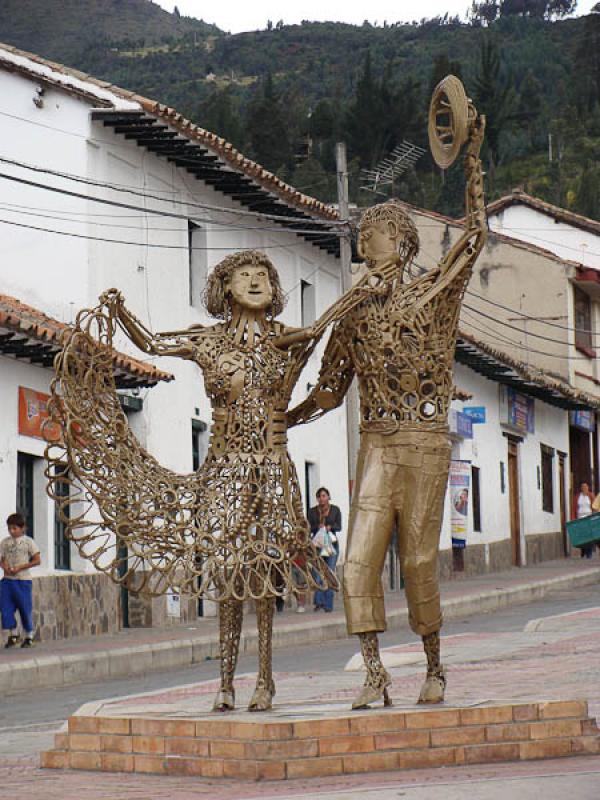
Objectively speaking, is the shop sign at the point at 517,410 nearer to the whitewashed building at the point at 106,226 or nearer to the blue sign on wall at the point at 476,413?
the blue sign on wall at the point at 476,413

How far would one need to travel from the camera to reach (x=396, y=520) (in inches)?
356

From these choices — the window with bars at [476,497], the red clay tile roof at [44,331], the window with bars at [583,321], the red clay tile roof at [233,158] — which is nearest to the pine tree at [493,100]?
the window with bars at [583,321]

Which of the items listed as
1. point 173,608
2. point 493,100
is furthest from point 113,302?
point 493,100

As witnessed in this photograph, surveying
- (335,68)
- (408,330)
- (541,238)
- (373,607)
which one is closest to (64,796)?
(373,607)

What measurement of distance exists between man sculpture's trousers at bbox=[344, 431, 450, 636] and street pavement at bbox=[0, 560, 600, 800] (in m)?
0.70

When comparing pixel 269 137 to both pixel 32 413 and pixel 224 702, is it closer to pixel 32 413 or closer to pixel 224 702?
pixel 32 413

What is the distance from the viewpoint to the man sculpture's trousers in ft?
29.2

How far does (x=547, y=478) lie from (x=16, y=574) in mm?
25134

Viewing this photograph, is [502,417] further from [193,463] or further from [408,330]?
[408,330]

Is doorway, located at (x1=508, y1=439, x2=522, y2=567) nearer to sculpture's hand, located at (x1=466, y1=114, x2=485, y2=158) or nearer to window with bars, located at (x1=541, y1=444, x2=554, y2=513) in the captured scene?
window with bars, located at (x1=541, y1=444, x2=554, y2=513)

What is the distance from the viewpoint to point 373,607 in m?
8.90

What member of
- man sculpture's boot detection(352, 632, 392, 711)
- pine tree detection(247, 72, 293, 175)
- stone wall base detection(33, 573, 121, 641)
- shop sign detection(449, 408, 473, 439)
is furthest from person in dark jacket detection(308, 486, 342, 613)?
pine tree detection(247, 72, 293, 175)

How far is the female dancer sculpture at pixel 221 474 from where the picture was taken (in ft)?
29.2

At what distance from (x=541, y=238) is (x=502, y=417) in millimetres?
8377
